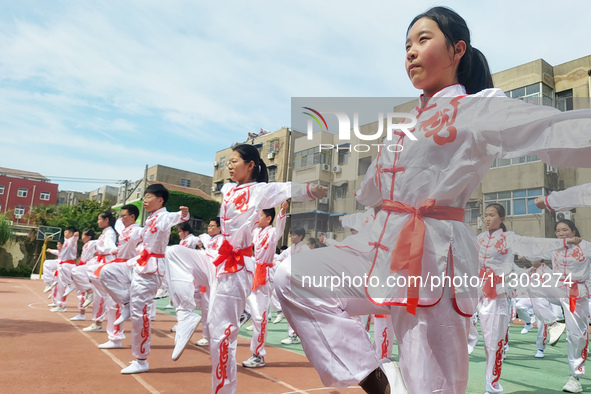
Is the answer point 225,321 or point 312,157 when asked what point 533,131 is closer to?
point 312,157

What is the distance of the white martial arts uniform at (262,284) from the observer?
563 centimetres

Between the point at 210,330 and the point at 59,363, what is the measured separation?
8.20 feet

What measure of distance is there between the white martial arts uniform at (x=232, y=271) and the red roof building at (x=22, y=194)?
56637mm

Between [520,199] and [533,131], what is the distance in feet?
3.88

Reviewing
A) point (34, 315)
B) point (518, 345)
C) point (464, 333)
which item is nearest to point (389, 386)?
point (464, 333)

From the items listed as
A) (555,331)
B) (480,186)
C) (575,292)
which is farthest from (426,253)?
(555,331)

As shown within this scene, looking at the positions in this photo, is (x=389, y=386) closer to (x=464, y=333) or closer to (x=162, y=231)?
(x=464, y=333)

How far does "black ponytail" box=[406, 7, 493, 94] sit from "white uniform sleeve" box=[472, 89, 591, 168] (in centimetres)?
34

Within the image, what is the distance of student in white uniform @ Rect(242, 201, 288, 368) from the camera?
5.52 m

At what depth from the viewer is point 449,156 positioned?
6.19 feet

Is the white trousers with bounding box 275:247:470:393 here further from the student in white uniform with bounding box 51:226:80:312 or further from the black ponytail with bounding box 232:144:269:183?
the student in white uniform with bounding box 51:226:80:312

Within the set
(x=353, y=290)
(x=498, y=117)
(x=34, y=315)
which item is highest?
(x=498, y=117)

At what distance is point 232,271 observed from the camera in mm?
3605

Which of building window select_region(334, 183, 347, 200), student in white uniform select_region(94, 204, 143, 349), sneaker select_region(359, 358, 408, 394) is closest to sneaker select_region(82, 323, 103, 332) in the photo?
student in white uniform select_region(94, 204, 143, 349)
